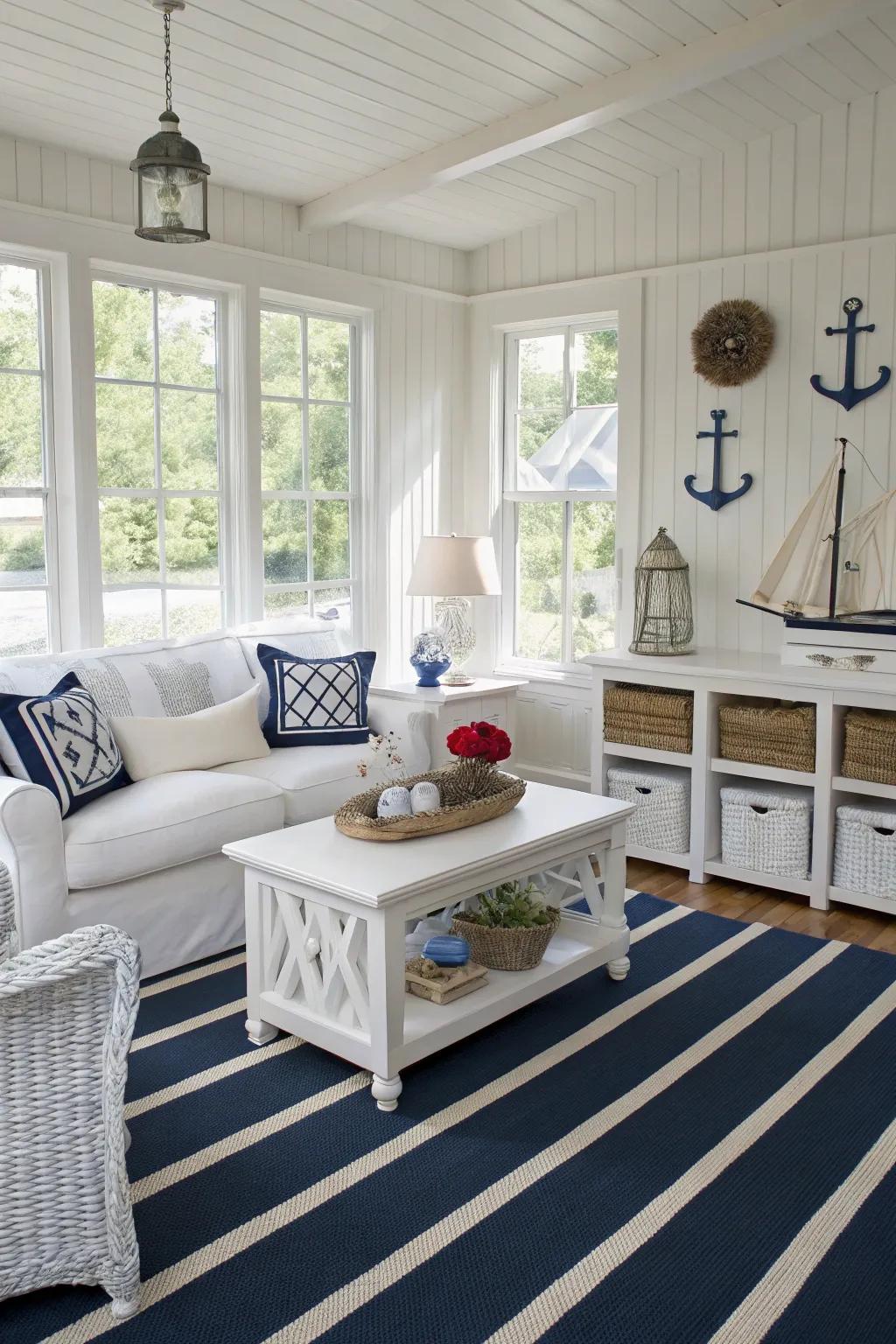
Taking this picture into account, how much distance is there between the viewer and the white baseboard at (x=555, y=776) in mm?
5098

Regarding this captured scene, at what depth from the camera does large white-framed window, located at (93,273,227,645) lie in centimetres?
409

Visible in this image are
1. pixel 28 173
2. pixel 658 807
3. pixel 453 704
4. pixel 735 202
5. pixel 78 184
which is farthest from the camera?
pixel 453 704

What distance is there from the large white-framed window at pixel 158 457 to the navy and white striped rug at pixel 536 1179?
1656 mm

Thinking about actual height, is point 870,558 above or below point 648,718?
above

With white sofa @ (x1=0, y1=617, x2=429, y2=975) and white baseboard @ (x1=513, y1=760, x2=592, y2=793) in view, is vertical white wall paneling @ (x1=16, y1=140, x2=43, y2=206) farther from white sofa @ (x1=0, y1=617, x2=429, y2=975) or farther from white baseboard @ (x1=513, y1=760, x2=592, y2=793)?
white baseboard @ (x1=513, y1=760, x2=592, y2=793)

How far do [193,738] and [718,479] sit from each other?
7.70 ft

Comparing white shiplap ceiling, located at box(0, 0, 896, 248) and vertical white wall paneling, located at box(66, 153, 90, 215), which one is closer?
white shiplap ceiling, located at box(0, 0, 896, 248)

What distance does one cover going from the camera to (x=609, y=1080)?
8.80ft

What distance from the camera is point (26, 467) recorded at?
153 inches

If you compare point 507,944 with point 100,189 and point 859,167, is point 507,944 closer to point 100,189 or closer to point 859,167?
point 100,189

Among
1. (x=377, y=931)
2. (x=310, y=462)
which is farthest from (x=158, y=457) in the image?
(x=377, y=931)

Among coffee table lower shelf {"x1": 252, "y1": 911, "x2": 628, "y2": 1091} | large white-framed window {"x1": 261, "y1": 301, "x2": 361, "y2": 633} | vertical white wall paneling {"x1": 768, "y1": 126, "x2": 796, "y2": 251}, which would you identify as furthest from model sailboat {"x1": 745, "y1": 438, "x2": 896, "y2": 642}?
large white-framed window {"x1": 261, "y1": 301, "x2": 361, "y2": 633}

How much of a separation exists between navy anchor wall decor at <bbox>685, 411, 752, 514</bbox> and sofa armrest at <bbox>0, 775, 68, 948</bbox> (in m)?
2.86

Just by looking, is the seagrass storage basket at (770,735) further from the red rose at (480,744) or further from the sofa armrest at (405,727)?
the red rose at (480,744)
